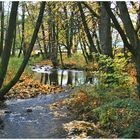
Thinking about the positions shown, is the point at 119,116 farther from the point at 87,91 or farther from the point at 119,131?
the point at 87,91

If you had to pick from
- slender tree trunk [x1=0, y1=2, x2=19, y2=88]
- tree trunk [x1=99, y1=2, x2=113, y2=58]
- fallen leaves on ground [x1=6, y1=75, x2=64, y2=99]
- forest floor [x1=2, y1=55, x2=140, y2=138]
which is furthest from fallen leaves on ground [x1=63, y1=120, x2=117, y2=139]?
fallen leaves on ground [x1=6, y1=75, x2=64, y2=99]

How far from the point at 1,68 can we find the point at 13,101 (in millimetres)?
1431

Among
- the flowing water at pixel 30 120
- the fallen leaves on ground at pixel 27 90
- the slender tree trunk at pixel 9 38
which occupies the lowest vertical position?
the flowing water at pixel 30 120

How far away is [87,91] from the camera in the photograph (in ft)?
37.0

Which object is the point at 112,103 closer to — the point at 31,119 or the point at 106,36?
the point at 31,119

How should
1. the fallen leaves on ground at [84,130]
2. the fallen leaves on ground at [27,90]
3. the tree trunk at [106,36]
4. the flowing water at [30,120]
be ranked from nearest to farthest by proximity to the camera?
the fallen leaves on ground at [84,130]
the flowing water at [30,120]
the tree trunk at [106,36]
the fallen leaves on ground at [27,90]

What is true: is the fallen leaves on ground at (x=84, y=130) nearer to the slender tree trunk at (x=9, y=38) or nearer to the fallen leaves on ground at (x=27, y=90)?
the slender tree trunk at (x=9, y=38)

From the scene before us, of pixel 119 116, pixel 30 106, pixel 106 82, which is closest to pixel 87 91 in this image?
pixel 106 82

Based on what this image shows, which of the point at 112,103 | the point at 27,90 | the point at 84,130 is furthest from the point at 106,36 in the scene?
the point at 112,103

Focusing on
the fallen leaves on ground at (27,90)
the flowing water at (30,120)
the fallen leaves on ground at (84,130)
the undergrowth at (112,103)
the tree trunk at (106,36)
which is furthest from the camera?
the fallen leaves on ground at (27,90)

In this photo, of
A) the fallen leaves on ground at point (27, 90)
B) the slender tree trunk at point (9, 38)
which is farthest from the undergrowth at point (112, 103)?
the fallen leaves on ground at point (27, 90)

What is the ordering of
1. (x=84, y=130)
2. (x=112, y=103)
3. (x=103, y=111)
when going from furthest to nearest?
(x=103, y=111) → (x=84, y=130) → (x=112, y=103)

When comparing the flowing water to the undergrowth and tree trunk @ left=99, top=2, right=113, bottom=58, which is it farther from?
tree trunk @ left=99, top=2, right=113, bottom=58

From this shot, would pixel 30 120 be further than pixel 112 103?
Yes
